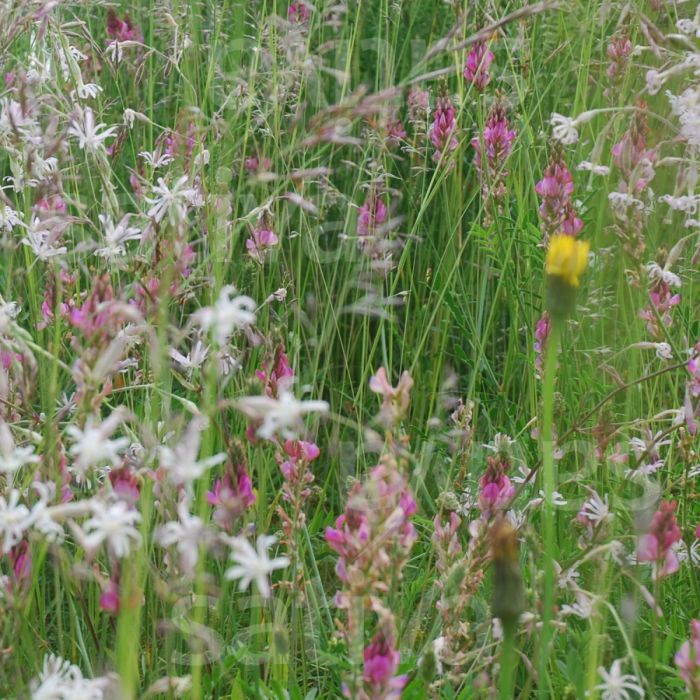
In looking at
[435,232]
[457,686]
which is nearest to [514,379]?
[435,232]

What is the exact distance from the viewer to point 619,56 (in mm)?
2303

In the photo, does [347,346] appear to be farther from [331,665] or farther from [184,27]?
[331,665]

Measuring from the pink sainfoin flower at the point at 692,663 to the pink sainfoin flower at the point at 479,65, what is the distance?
57.5 inches

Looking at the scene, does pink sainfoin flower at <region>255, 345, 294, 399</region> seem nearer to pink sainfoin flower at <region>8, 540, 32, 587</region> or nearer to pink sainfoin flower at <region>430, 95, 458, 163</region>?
pink sainfoin flower at <region>8, 540, 32, 587</region>

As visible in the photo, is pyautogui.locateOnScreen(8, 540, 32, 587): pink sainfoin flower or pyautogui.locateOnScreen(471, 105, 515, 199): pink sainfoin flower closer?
pyautogui.locateOnScreen(8, 540, 32, 587): pink sainfoin flower

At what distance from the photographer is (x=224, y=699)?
1539 millimetres

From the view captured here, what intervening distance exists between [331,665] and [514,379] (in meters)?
1.16

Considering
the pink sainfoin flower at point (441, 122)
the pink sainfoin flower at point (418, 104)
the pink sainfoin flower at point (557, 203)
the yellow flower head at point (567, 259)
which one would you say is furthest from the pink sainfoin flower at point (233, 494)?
the pink sainfoin flower at point (418, 104)

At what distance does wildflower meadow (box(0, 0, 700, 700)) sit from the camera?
3.46 feet

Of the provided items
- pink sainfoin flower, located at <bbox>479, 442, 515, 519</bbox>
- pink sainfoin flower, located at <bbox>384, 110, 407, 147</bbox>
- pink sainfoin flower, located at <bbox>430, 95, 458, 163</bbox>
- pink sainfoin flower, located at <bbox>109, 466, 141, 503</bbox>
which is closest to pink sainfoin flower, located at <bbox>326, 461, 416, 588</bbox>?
pink sainfoin flower, located at <bbox>109, 466, 141, 503</bbox>

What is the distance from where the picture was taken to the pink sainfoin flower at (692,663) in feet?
3.87

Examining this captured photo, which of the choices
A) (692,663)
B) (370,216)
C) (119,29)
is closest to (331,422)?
(370,216)

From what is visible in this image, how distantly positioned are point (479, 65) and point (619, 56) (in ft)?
1.01

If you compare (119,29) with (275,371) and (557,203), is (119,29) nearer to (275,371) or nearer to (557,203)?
(557,203)
